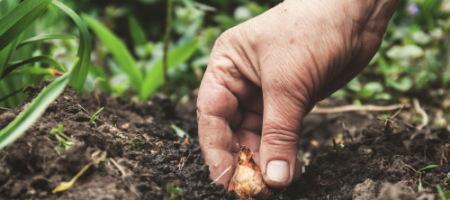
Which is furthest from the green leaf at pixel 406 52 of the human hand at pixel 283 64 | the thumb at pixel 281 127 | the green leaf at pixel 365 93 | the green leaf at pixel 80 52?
the green leaf at pixel 80 52

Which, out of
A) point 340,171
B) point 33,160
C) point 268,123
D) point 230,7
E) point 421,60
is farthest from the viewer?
point 230,7

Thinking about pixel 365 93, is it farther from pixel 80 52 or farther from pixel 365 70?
pixel 80 52

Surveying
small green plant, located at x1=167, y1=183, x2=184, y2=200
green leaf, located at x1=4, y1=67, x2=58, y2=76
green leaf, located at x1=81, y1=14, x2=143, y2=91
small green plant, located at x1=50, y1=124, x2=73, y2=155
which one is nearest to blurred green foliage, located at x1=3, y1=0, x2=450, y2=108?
green leaf, located at x1=81, y1=14, x2=143, y2=91

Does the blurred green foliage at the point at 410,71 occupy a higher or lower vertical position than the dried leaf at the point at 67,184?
higher

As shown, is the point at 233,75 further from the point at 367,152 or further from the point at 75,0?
the point at 75,0

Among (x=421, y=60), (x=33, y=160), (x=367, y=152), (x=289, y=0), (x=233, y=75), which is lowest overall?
(x=33, y=160)

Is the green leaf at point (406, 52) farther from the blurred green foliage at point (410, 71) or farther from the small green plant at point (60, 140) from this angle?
the small green plant at point (60, 140)

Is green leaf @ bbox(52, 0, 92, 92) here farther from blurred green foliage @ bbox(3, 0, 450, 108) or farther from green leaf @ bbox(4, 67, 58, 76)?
blurred green foliage @ bbox(3, 0, 450, 108)

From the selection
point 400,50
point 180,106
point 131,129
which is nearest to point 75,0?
point 180,106
